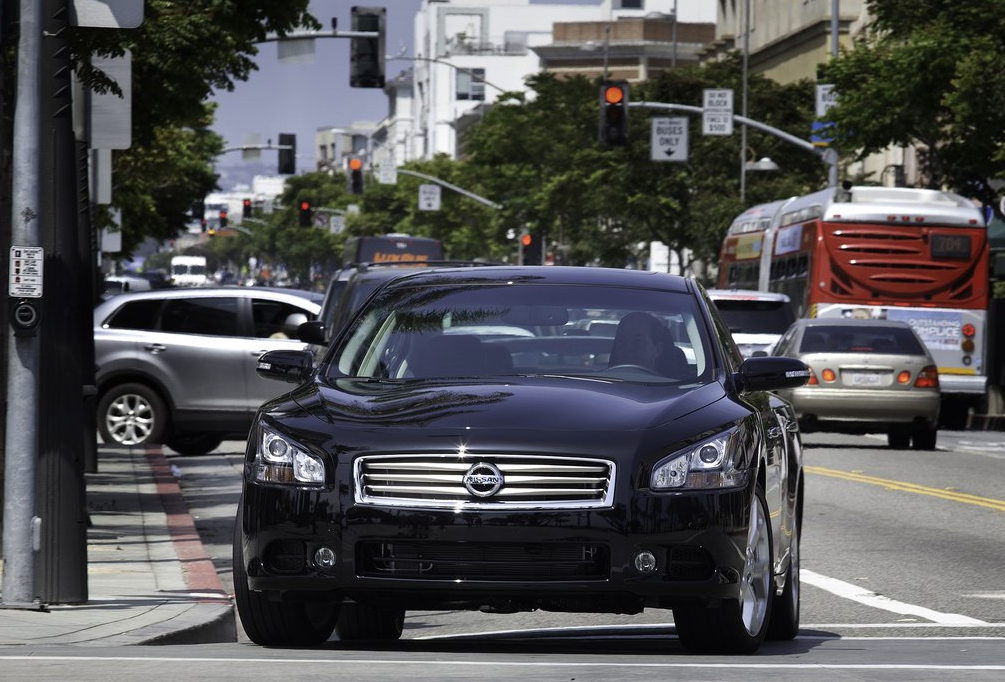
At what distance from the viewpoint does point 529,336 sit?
859cm

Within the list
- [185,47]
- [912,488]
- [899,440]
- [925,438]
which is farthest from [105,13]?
[899,440]

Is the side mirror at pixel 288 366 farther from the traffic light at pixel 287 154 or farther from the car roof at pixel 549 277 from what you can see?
the traffic light at pixel 287 154

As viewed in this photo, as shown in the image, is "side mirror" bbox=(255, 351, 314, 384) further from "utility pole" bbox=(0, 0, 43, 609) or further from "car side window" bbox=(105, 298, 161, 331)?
"car side window" bbox=(105, 298, 161, 331)

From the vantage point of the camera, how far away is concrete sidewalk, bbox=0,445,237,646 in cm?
832

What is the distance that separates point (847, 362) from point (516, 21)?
522ft

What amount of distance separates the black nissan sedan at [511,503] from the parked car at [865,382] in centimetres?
1687

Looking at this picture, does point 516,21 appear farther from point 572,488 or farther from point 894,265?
point 572,488

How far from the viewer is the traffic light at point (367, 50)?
33.9 meters

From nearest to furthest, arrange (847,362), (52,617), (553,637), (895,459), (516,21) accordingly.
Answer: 1. (52,617)
2. (553,637)
3. (895,459)
4. (847,362)
5. (516,21)

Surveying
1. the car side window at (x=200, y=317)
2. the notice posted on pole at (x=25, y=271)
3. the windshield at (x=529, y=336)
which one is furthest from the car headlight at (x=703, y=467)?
the car side window at (x=200, y=317)

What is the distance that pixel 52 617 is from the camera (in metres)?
8.72

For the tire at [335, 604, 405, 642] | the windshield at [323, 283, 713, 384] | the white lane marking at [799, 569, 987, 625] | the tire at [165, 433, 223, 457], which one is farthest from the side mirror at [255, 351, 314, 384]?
the tire at [165, 433, 223, 457]

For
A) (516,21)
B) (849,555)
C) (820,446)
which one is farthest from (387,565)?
(516,21)

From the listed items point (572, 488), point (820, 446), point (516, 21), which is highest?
point (516, 21)
